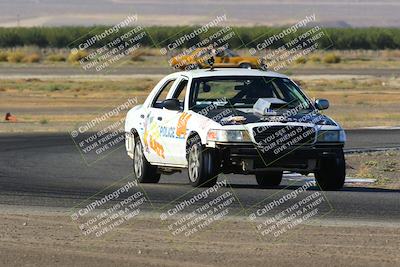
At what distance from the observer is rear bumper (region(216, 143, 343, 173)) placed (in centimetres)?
1603

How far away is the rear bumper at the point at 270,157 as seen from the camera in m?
16.0

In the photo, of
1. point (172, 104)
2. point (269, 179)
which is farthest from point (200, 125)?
point (269, 179)

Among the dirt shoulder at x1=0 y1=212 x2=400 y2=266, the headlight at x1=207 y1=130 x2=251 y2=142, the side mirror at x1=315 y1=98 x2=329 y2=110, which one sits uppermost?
the dirt shoulder at x1=0 y1=212 x2=400 y2=266

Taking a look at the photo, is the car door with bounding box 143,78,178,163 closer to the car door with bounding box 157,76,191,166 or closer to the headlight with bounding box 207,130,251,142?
the car door with bounding box 157,76,191,166

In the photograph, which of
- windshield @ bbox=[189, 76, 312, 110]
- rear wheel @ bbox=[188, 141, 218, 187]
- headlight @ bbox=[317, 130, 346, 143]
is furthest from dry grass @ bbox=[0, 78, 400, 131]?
headlight @ bbox=[317, 130, 346, 143]

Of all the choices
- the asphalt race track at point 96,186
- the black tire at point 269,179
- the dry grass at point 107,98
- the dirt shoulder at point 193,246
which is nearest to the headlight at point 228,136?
the asphalt race track at point 96,186

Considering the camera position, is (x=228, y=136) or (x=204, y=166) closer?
(x=228, y=136)

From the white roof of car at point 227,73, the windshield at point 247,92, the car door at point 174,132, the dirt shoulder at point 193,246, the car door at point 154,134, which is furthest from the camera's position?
the car door at point 154,134

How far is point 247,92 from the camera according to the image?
1716cm

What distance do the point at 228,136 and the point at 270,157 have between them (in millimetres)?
611

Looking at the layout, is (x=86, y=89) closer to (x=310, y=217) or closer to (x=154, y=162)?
(x=154, y=162)

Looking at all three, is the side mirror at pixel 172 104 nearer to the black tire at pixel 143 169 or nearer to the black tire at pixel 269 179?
the black tire at pixel 143 169

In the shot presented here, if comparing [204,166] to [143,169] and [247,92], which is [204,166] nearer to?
[247,92]

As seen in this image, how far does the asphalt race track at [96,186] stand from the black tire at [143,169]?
17 centimetres
